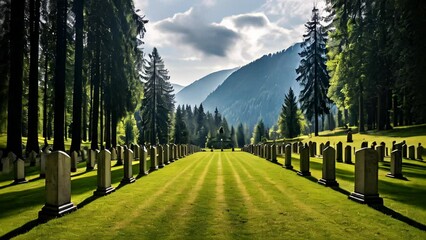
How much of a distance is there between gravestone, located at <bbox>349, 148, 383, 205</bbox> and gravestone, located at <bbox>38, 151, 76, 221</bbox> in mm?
7465

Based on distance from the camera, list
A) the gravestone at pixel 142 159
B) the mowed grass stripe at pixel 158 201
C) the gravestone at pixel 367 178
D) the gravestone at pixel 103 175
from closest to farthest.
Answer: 1. the mowed grass stripe at pixel 158 201
2. the gravestone at pixel 367 178
3. the gravestone at pixel 103 175
4. the gravestone at pixel 142 159

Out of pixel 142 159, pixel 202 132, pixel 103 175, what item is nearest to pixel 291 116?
pixel 202 132

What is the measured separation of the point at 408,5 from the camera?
17.5 metres

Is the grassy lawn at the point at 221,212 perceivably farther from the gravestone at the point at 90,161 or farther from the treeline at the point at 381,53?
the treeline at the point at 381,53

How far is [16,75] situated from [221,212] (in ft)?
54.6

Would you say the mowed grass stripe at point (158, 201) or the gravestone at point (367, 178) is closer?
the mowed grass stripe at point (158, 201)

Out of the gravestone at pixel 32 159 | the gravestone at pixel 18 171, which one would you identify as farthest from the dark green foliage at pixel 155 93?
the gravestone at pixel 18 171

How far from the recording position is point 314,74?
5159 cm

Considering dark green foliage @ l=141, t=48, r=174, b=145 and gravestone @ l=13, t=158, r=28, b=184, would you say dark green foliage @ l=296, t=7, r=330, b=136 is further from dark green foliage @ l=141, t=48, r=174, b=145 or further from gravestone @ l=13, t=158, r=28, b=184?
gravestone @ l=13, t=158, r=28, b=184

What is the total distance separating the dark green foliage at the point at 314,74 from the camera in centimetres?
5050


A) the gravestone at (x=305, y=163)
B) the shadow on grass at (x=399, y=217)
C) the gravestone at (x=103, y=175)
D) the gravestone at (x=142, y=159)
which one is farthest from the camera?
the gravestone at (x=142, y=159)

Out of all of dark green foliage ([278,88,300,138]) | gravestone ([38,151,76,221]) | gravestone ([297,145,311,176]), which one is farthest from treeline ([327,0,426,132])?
gravestone ([38,151,76,221])

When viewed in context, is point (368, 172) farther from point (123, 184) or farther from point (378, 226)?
point (123, 184)

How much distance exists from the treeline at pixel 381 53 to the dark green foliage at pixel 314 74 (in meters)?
3.65
